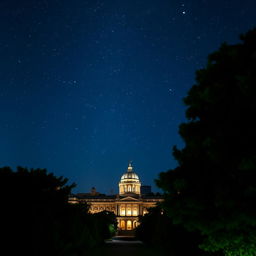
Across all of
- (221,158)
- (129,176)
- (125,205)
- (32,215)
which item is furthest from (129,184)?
(221,158)

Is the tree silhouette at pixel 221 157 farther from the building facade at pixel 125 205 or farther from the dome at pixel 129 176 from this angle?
the dome at pixel 129 176

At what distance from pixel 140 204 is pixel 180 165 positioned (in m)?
133

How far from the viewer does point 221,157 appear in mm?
11609

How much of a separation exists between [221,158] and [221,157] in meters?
0.05

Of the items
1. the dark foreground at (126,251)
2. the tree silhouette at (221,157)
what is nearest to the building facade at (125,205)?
the dark foreground at (126,251)

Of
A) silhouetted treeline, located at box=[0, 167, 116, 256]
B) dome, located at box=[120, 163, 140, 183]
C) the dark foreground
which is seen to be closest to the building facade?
dome, located at box=[120, 163, 140, 183]

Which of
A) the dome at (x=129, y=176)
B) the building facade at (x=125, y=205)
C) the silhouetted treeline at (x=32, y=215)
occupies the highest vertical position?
the dome at (x=129, y=176)

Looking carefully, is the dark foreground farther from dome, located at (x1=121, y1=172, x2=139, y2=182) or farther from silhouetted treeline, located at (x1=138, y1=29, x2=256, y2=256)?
dome, located at (x1=121, y1=172, x2=139, y2=182)

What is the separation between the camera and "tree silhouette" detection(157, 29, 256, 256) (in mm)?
11156

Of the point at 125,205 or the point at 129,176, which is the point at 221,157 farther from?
the point at 129,176

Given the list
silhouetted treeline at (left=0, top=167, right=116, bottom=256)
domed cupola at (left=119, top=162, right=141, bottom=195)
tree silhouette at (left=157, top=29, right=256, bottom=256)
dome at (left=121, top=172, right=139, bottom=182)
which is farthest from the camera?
dome at (left=121, top=172, right=139, bottom=182)

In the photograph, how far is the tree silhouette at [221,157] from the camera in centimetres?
1116

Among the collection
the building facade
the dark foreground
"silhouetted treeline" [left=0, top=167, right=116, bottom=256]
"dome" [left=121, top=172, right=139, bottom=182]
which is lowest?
the dark foreground

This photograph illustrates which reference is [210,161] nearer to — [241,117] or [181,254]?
[241,117]
